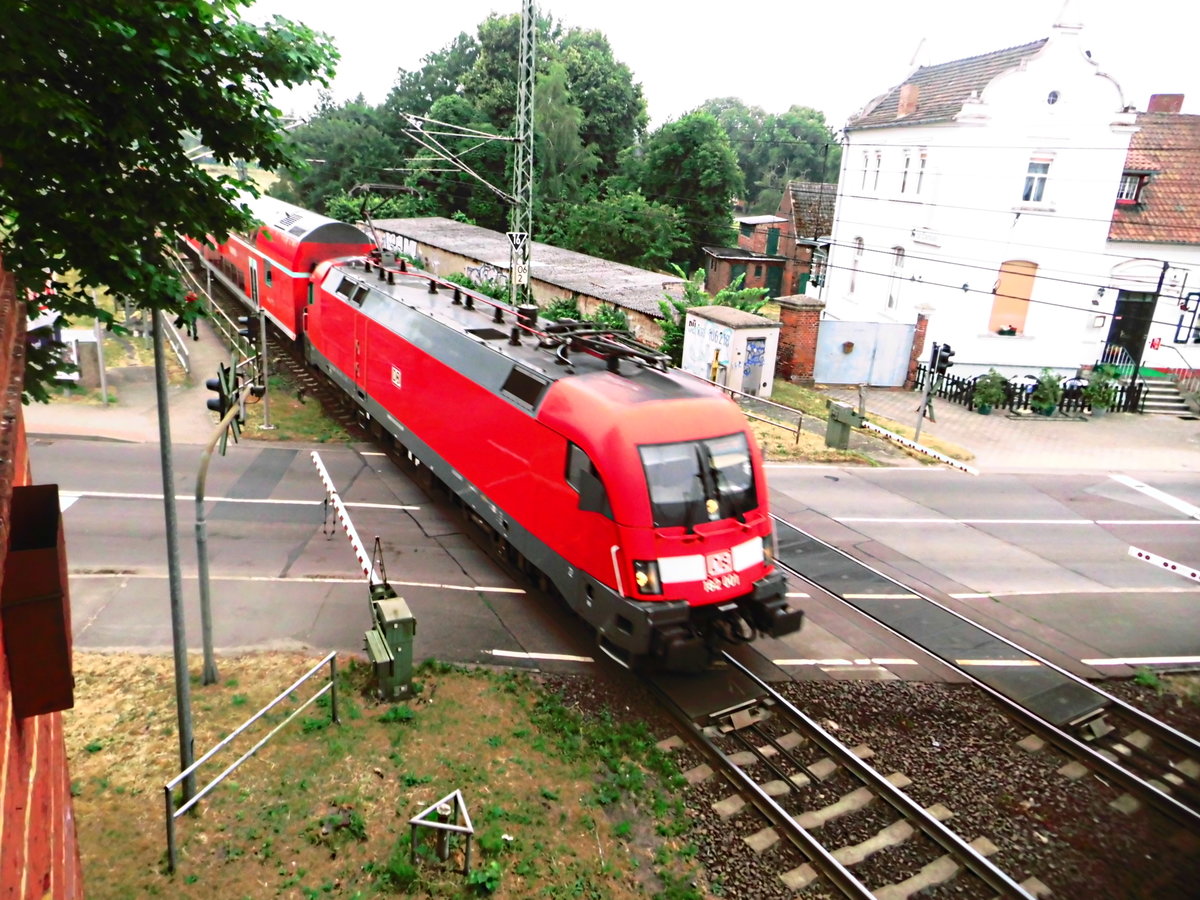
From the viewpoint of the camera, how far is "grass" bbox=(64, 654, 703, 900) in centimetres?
691

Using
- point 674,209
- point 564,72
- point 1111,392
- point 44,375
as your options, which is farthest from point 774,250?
point 44,375

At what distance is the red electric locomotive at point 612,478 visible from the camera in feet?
29.1

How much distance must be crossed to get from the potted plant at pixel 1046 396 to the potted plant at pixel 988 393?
3.29 feet

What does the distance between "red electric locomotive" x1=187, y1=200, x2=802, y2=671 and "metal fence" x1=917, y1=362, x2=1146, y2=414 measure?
17.8 meters

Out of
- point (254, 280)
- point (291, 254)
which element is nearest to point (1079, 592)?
point (291, 254)

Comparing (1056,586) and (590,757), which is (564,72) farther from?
(590,757)

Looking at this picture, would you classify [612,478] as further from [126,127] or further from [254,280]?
[254,280]

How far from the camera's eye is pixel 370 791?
7887 millimetres

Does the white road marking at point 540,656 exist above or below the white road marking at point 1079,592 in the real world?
below

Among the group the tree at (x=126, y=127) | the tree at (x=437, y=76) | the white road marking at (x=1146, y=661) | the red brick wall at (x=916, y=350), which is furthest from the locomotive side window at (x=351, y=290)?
the tree at (x=437, y=76)

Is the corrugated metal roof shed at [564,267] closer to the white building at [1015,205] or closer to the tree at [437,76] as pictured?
the white building at [1015,205]

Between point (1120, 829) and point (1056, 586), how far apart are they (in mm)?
6361

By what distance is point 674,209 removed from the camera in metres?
47.7

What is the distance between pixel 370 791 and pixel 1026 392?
80.7 feet
